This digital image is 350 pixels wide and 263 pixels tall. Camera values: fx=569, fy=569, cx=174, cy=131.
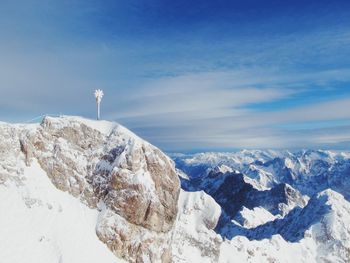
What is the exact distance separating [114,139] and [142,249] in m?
22.8

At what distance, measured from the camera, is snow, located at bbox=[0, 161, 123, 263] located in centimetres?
9500

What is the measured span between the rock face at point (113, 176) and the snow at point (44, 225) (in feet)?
7.57

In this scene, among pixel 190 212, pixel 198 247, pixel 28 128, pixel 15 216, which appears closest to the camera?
pixel 15 216

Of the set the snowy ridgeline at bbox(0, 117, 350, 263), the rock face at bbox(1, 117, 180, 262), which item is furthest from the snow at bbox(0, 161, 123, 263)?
the rock face at bbox(1, 117, 180, 262)

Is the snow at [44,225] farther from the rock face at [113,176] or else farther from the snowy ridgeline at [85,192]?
the rock face at [113,176]

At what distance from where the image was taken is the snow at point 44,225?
95.0 m

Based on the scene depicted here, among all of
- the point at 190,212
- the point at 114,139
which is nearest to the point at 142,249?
the point at 114,139

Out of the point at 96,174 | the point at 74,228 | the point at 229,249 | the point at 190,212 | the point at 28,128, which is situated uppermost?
the point at 28,128

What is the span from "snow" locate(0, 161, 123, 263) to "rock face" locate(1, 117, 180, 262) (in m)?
2.31

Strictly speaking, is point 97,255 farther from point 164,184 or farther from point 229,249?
point 229,249

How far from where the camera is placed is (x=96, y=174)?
11450cm

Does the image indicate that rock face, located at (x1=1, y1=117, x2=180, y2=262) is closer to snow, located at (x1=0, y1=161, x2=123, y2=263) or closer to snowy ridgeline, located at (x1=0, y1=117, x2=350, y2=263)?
snowy ridgeline, located at (x1=0, y1=117, x2=350, y2=263)

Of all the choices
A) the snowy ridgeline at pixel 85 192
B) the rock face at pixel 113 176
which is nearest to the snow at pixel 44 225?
the snowy ridgeline at pixel 85 192

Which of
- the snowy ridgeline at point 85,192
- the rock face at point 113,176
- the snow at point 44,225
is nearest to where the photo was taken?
the snow at point 44,225
